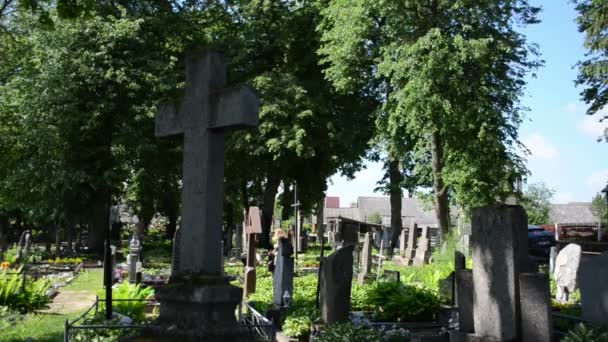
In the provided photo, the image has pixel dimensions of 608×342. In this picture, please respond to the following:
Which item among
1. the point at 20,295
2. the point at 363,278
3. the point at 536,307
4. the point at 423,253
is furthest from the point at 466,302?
the point at 423,253

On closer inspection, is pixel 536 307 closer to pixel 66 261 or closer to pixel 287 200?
pixel 66 261

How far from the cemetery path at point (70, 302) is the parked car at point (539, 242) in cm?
2056

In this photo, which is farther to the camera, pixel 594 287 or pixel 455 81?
pixel 455 81

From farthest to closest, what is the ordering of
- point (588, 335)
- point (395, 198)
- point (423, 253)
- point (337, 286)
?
point (395, 198), point (423, 253), point (337, 286), point (588, 335)

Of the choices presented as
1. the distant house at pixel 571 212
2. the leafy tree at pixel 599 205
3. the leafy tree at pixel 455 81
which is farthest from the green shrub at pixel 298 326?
the distant house at pixel 571 212

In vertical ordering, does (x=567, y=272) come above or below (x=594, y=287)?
below

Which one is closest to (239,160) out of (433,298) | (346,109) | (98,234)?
(346,109)

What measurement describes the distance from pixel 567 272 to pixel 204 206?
9640mm

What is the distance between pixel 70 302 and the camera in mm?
15117

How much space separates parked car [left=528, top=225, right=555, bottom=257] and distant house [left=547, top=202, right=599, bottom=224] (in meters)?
59.6

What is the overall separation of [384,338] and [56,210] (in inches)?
932

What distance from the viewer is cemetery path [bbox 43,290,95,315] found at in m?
13.7

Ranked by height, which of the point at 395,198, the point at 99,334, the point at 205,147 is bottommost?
the point at 99,334

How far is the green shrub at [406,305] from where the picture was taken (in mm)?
10922
